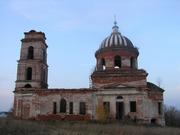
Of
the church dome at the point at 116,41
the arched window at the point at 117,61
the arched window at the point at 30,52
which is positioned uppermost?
the church dome at the point at 116,41

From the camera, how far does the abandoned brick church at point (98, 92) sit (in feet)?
102

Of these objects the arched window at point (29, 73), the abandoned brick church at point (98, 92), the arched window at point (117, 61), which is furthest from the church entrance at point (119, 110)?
the arched window at point (29, 73)

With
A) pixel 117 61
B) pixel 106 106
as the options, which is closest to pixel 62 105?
pixel 106 106

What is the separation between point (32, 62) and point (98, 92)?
8074 mm

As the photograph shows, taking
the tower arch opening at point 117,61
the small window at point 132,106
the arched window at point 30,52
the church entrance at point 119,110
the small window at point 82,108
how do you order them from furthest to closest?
the arched window at point 30,52 → the tower arch opening at point 117,61 → the small window at point 82,108 → the church entrance at point 119,110 → the small window at point 132,106

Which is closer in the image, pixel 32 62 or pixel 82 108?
pixel 82 108

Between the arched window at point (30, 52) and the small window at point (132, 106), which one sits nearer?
the small window at point (132, 106)

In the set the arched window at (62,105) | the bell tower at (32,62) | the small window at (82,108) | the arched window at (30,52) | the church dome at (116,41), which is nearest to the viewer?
the small window at (82,108)

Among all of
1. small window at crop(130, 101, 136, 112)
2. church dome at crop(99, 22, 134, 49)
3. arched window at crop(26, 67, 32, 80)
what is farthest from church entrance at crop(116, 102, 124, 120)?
arched window at crop(26, 67, 32, 80)

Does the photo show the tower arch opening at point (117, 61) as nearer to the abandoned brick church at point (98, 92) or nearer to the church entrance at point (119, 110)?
the abandoned brick church at point (98, 92)

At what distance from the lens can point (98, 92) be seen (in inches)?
1243

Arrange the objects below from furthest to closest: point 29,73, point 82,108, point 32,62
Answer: point 29,73, point 32,62, point 82,108

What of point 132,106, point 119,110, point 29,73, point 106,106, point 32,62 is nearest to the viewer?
point 132,106

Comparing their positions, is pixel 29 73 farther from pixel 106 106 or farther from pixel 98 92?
pixel 106 106
